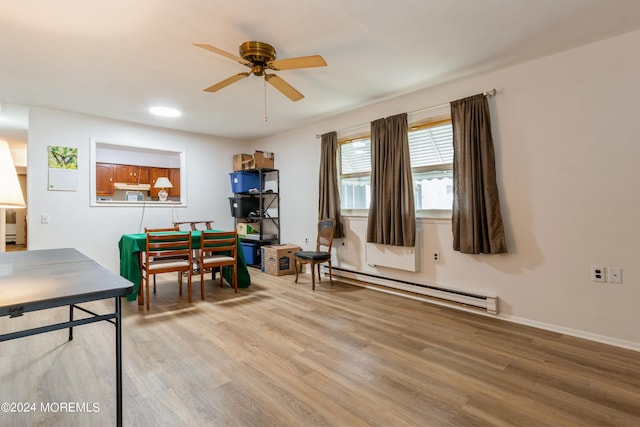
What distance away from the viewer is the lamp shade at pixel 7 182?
1479mm

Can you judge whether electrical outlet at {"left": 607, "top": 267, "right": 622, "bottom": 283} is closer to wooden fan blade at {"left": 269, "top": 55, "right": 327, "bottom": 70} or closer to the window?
the window

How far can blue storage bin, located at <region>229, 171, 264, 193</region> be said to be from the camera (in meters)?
5.55

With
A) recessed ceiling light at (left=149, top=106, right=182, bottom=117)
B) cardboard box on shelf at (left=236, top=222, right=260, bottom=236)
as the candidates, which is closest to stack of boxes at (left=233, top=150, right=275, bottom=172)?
Answer: cardboard box on shelf at (left=236, top=222, right=260, bottom=236)

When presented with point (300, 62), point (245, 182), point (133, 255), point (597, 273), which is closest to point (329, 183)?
point (245, 182)

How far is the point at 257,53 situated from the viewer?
2.37 metres

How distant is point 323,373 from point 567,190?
97.6 inches

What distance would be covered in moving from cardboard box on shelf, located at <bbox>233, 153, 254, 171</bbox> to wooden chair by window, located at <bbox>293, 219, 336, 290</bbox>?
1.95 metres

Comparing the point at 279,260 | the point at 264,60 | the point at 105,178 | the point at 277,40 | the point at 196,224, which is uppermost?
the point at 277,40

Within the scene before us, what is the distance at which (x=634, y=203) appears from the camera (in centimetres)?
230

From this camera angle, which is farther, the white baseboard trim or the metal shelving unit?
the metal shelving unit

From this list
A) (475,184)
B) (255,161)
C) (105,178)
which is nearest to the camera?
(475,184)

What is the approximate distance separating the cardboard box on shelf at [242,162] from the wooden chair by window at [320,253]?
1.95 metres

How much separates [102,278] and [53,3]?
1.84m

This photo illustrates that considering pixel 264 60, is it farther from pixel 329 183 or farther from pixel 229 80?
pixel 329 183
